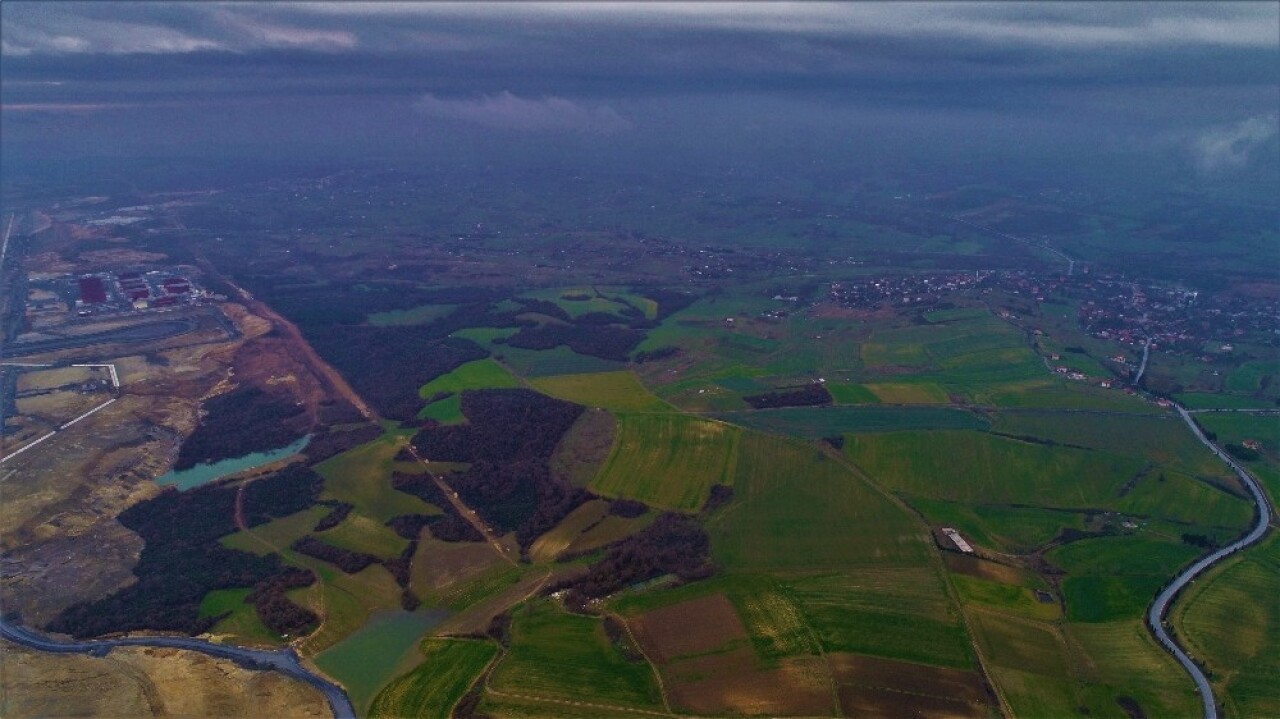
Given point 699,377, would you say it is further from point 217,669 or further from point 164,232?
point 164,232

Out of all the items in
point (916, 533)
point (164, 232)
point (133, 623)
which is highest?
point (916, 533)

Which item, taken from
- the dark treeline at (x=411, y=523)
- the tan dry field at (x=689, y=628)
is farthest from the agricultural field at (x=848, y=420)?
the dark treeline at (x=411, y=523)

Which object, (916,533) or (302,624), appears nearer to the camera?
(302,624)

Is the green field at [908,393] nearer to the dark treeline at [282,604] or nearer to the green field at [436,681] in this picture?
the green field at [436,681]

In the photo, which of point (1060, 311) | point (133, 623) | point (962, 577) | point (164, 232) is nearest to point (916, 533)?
point (962, 577)

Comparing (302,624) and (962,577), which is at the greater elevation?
(962,577)

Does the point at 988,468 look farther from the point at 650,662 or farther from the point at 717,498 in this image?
the point at 650,662

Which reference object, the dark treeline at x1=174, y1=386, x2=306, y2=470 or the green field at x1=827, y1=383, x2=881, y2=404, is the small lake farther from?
the green field at x1=827, y1=383, x2=881, y2=404
